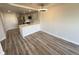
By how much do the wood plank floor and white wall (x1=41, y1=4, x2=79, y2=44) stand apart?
11 cm

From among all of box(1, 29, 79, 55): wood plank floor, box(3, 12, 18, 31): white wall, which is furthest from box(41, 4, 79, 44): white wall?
box(3, 12, 18, 31): white wall

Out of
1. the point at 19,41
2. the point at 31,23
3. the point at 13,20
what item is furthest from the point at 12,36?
the point at 31,23

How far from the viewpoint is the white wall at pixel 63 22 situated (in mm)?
1396

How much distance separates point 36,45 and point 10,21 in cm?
66

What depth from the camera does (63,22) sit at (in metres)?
1.50

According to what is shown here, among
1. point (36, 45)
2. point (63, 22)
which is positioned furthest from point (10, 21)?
point (63, 22)

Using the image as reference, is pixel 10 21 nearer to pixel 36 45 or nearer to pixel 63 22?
pixel 36 45

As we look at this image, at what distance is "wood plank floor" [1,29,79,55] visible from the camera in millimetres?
1415

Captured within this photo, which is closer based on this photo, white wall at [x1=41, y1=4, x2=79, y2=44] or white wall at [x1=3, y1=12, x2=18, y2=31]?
white wall at [x1=41, y1=4, x2=79, y2=44]

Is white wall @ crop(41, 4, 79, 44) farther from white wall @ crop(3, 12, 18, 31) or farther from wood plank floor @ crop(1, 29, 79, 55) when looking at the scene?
white wall @ crop(3, 12, 18, 31)

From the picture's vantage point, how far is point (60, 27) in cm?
154

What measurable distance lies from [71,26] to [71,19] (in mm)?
120

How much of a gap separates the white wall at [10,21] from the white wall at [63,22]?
0.51 m
